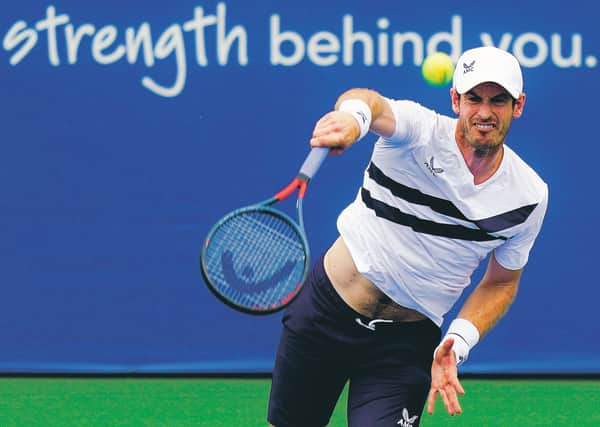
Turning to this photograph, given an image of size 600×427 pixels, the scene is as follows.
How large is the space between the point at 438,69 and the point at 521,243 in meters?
2.04

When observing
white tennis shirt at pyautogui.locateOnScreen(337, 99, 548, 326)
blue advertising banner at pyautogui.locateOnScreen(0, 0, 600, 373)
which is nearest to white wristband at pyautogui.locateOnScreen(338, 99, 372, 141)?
white tennis shirt at pyautogui.locateOnScreen(337, 99, 548, 326)

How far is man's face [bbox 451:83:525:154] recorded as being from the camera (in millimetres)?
3090

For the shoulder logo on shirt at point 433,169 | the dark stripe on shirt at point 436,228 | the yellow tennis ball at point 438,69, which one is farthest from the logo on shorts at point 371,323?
the yellow tennis ball at point 438,69

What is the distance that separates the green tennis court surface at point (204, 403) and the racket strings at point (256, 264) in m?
1.64

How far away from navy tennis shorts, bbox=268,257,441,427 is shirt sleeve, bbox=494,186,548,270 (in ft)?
0.91

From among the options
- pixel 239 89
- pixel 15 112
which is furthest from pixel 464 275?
pixel 15 112

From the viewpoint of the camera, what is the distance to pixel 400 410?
3.29 meters

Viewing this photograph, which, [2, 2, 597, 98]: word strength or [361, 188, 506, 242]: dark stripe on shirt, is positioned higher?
[2, 2, 597, 98]: word strength

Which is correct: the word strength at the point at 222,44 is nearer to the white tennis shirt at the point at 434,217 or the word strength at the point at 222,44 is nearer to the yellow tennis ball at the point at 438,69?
the yellow tennis ball at the point at 438,69

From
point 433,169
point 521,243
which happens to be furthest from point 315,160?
point 521,243

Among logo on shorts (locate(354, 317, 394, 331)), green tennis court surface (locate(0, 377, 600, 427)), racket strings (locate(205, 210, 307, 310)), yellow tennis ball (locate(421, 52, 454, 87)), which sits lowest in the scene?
green tennis court surface (locate(0, 377, 600, 427))

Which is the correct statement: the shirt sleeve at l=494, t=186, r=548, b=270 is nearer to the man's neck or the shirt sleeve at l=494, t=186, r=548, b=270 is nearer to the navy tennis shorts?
the man's neck

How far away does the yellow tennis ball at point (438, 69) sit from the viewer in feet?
16.8

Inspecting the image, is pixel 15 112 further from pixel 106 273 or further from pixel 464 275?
pixel 464 275
